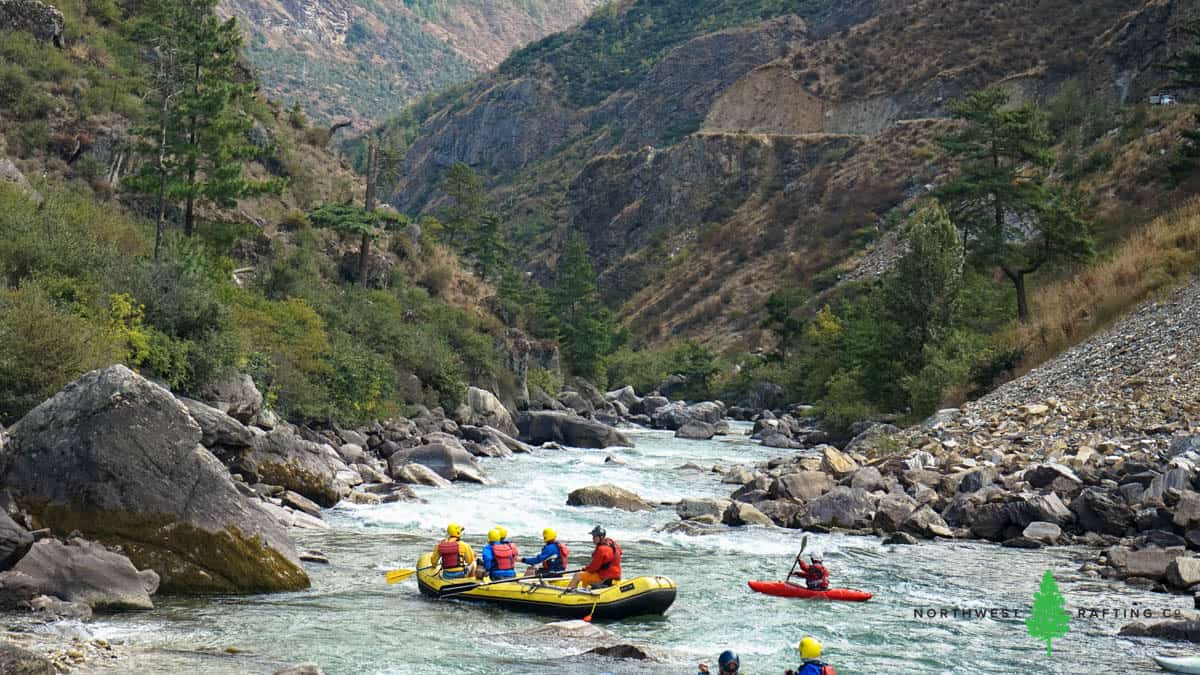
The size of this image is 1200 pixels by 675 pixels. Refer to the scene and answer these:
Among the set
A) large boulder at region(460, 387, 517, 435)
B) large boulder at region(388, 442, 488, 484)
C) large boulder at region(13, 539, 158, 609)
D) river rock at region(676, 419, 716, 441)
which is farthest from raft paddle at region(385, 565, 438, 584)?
river rock at region(676, 419, 716, 441)

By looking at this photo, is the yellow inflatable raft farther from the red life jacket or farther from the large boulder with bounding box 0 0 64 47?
the large boulder with bounding box 0 0 64 47

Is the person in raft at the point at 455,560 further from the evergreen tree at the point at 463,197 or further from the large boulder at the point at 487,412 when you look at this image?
the evergreen tree at the point at 463,197

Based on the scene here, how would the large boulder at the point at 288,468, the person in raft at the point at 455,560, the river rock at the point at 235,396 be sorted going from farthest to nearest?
the river rock at the point at 235,396
the large boulder at the point at 288,468
the person in raft at the point at 455,560

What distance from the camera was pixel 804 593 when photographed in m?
14.8

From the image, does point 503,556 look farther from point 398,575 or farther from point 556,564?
point 398,575

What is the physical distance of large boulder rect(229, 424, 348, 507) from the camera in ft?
67.9

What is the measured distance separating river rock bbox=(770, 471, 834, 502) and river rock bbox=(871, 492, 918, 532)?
7.16 feet

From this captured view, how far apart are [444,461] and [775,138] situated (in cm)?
8134

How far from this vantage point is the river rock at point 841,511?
66.1 ft

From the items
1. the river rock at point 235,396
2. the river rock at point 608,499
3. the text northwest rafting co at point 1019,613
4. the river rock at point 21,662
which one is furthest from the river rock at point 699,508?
the river rock at point 21,662

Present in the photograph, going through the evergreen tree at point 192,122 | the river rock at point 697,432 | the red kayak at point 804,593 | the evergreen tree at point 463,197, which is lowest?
the red kayak at point 804,593

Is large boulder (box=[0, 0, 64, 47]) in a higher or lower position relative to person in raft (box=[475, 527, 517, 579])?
higher

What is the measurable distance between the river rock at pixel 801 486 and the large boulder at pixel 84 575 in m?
14.0

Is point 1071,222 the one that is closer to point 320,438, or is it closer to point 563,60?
point 320,438
